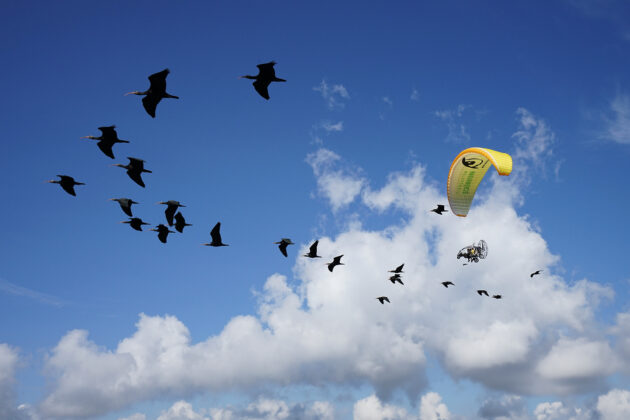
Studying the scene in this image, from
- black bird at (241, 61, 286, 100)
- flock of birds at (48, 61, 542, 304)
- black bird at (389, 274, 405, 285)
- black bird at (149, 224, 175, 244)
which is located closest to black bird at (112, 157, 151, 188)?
flock of birds at (48, 61, 542, 304)

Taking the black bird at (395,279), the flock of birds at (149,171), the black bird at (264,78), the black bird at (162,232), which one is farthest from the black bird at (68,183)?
the black bird at (395,279)

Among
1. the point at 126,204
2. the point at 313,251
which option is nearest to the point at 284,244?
the point at 313,251

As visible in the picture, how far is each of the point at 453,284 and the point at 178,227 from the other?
22.8 meters

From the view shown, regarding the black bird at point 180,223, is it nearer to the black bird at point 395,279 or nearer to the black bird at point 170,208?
the black bird at point 170,208

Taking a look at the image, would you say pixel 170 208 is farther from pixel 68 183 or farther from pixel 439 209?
pixel 439 209

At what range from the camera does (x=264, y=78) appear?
20891mm

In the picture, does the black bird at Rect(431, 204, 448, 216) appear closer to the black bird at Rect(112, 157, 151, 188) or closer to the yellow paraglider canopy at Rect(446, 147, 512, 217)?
the yellow paraglider canopy at Rect(446, 147, 512, 217)

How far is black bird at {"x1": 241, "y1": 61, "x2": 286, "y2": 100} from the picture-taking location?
2030 centimetres

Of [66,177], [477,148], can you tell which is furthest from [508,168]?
[66,177]

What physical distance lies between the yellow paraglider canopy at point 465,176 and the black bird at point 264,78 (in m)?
22.8

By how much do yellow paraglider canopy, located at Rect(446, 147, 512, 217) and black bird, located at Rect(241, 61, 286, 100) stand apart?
22.8 metres

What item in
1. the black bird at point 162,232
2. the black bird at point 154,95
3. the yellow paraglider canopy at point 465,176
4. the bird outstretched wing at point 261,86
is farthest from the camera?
the yellow paraglider canopy at point 465,176

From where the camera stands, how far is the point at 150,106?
20.8 meters

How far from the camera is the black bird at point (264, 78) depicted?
2030cm
